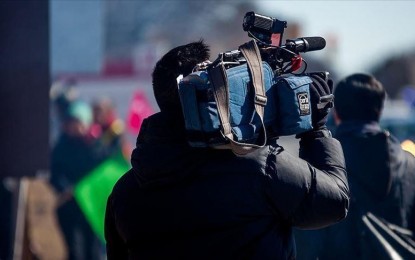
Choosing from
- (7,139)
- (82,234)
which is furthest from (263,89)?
(82,234)

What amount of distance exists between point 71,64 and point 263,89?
20.8ft

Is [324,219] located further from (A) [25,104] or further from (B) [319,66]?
(B) [319,66]

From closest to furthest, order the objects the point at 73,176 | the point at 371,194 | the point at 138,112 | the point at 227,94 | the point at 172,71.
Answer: the point at 227,94, the point at 172,71, the point at 371,194, the point at 73,176, the point at 138,112

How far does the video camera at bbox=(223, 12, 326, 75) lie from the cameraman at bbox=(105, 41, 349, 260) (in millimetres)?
121

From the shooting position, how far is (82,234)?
408 inches

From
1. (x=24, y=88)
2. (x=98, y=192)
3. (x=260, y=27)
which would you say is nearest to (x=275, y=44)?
(x=260, y=27)

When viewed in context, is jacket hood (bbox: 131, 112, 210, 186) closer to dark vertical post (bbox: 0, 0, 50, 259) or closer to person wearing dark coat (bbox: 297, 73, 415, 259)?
person wearing dark coat (bbox: 297, 73, 415, 259)

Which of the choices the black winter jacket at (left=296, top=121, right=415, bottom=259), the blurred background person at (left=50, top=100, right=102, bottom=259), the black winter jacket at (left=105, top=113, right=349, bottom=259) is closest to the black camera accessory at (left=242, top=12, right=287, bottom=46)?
the black winter jacket at (left=105, top=113, right=349, bottom=259)

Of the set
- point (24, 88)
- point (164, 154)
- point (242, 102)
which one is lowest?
point (24, 88)

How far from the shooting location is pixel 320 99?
10.5 ft

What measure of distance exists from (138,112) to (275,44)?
9.49 metres

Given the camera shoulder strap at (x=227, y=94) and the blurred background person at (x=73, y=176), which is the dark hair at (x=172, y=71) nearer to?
the camera shoulder strap at (x=227, y=94)

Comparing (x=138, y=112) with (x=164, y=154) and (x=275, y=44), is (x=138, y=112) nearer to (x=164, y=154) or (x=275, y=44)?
(x=275, y=44)

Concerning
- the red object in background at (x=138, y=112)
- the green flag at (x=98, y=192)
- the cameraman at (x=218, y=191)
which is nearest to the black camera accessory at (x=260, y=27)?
the cameraman at (x=218, y=191)
